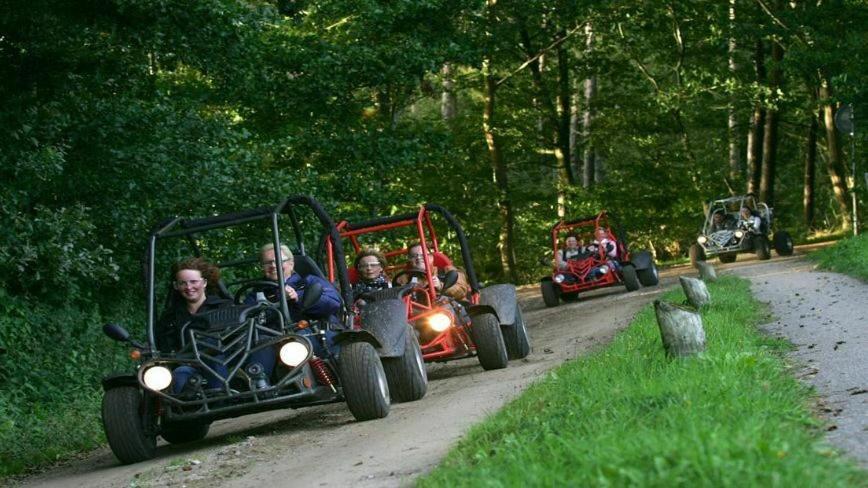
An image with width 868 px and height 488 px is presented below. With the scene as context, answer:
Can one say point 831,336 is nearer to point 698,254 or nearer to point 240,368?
point 240,368

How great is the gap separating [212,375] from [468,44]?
47.6 ft

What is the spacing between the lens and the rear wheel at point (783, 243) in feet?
114

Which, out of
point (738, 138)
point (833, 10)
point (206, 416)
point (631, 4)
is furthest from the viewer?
point (738, 138)

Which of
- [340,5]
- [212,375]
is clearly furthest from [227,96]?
[212,375]

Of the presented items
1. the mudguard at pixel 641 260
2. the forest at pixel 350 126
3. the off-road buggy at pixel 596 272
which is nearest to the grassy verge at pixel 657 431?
the forest at pixel 350 126

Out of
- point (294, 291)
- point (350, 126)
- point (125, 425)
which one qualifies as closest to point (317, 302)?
point (294, 291)

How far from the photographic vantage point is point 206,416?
10.4 meters

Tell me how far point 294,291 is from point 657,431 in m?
5.47

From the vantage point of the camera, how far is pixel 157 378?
409 inches

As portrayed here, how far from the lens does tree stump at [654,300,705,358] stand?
10484 millimetres

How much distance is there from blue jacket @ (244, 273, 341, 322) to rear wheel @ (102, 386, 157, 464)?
1380 mm

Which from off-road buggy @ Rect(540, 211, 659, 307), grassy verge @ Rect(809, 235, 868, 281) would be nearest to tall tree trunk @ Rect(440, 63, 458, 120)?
off-road buggy @ Rect(540, 211, 659, 307)

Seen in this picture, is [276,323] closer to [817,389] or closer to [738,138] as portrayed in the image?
[817,389]

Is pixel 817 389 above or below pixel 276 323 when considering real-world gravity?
below
